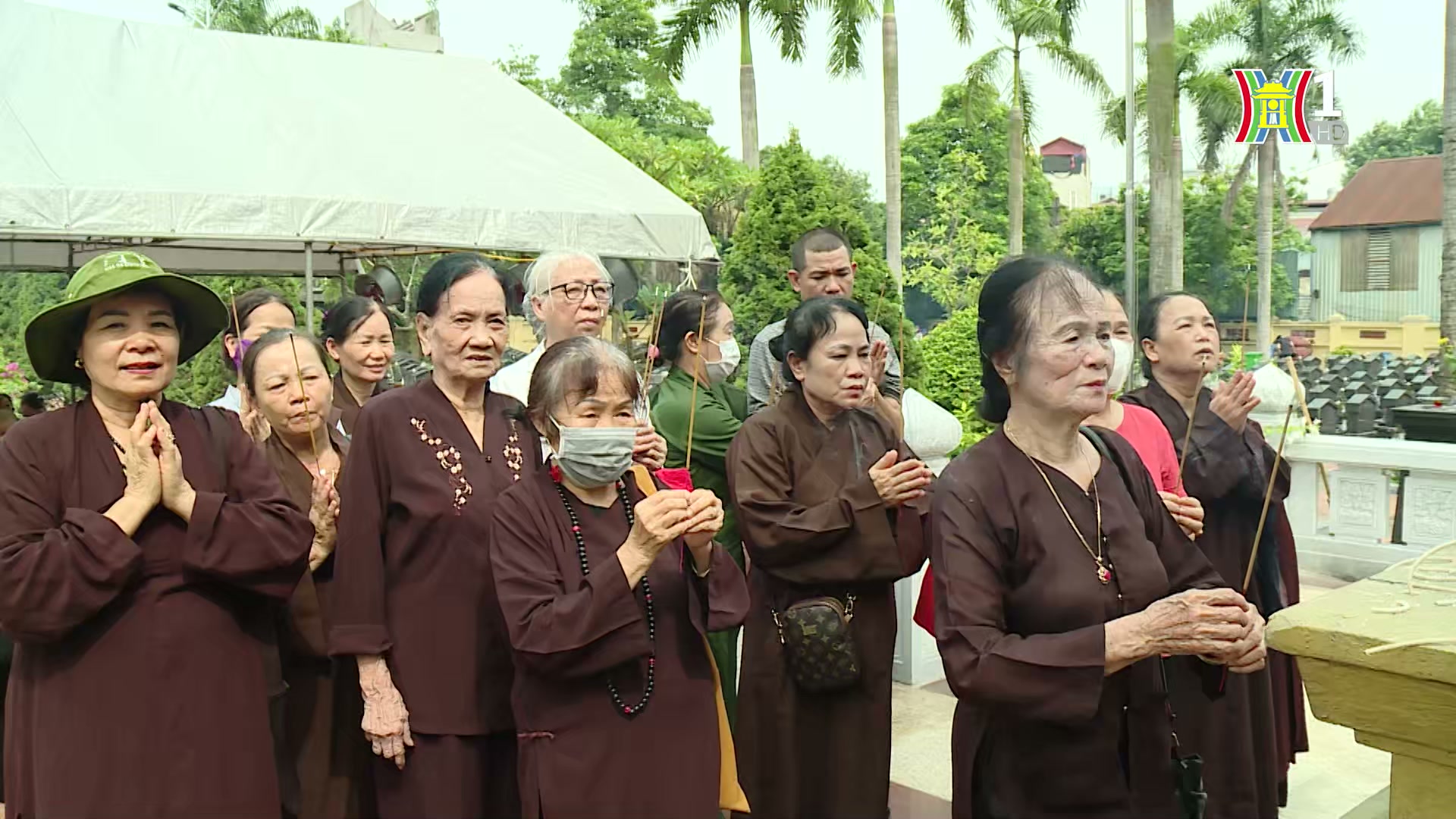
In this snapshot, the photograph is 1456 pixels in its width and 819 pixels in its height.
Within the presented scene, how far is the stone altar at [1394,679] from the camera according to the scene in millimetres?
1470

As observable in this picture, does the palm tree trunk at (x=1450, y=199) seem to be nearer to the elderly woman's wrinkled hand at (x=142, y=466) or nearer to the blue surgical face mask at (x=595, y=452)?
the blue surgical face mask at (x=595, y=452)

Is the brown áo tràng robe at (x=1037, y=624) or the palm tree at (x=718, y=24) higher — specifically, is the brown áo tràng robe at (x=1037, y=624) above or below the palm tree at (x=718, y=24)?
below

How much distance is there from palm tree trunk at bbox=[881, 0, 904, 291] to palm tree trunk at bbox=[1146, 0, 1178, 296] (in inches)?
164

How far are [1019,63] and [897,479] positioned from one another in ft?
81.2

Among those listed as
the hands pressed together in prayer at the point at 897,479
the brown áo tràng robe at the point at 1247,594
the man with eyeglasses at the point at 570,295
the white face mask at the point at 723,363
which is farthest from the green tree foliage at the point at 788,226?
the hands pressed together in prayer at the point at 897,479

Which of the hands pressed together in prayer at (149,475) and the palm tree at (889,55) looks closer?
the hands pressed together in prayer at (149,475)

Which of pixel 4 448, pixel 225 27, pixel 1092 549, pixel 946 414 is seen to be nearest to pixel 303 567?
pixel 4 448

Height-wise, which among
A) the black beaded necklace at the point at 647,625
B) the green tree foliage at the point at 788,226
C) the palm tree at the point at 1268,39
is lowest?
the black beaded necklace at the point at 647,625

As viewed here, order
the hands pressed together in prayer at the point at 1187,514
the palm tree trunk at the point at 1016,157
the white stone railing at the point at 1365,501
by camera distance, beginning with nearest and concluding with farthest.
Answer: the hands pressed together in prayer at the point at 1187,514 → the white stone railing at the point at 1365,501 → the palm tree trunk at the point at 1016,157

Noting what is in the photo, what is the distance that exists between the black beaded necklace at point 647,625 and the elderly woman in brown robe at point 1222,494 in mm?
1569

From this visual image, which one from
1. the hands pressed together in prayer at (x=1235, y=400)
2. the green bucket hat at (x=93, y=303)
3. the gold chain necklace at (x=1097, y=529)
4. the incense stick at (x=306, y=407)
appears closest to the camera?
the gold chain necklace at (x=1097, y=529)

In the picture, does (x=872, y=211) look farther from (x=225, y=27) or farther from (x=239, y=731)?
(x=239, y=731)

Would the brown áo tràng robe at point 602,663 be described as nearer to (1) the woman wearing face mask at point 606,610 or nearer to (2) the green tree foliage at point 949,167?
(1) the woman wearing face mask at point 606,610

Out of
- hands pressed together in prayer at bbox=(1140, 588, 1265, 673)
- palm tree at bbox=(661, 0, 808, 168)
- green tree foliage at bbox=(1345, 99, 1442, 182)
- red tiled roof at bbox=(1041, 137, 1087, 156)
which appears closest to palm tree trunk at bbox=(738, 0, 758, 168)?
palm tree at bbox=(661, 0, 808, 168)
